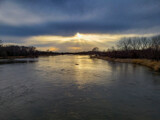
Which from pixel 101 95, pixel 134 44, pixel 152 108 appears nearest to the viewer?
pixel 152 108

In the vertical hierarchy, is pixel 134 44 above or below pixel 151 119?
above

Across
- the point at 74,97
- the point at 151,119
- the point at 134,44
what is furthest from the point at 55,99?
the point at 134,44

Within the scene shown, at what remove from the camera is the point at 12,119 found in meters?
5.60

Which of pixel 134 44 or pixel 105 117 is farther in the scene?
pixel 134 44

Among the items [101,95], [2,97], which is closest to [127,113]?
[101,95]

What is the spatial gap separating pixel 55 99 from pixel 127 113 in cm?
449

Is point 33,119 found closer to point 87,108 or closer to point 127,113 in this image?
point 87,108

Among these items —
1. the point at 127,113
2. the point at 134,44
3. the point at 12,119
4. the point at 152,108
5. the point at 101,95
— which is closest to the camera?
the point at 12,119

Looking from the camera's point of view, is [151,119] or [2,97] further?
[2,97]

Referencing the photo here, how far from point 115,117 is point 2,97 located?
741 centimetres

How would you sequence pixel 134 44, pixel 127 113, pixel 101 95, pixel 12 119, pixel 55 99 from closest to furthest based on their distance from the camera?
1. pixel 12 119
2. pixel 127 113
3. pixel 55 99
4. pixel 101 95
5. pixel 134 44

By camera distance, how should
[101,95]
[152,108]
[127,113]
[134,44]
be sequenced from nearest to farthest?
[127,113] < [152,108] < [101,95] < [134,44]

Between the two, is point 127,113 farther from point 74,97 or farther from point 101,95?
point 74,97

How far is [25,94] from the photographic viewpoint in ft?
29.8
